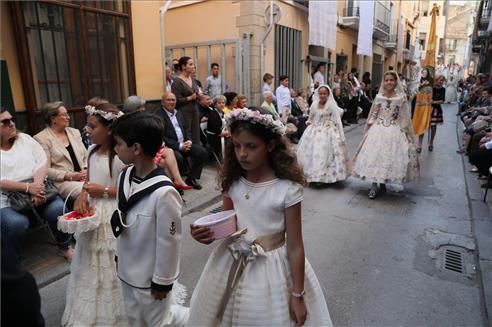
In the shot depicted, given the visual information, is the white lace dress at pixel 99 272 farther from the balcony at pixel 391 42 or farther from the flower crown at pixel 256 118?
the balcony at pixel 391 42

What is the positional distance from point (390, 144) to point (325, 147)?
1.07 meters

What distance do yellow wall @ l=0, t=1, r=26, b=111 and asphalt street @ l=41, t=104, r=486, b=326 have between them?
2.44m

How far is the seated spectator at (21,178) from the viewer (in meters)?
3.12

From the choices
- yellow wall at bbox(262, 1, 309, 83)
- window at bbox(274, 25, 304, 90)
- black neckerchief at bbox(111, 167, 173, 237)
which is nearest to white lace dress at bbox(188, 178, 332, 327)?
black neckerchief at bbox(111, 167, 173, 237)

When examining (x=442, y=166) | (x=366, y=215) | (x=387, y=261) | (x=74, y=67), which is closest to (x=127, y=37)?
(x=74, y=67)

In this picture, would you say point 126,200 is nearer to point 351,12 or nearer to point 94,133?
point 94,133

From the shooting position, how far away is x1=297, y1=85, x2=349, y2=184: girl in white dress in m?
6.03

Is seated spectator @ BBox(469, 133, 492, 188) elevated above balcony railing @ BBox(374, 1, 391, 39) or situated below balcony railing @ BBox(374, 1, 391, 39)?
below

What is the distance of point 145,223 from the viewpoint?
189cm

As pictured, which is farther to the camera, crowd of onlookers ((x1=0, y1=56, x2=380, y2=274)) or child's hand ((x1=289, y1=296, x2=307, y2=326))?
crowd of onlookers ((x1=0, y1=56, x2=380, y2=274))

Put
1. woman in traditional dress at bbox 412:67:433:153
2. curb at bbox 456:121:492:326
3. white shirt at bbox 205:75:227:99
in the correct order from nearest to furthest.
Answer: curb at bbox 456:121:492:326 → white shirt at bbox 205:75:227:99 → woman in traditional dress at bbox 412:67:433:153

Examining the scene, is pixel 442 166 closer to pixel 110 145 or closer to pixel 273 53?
pixel 273 53

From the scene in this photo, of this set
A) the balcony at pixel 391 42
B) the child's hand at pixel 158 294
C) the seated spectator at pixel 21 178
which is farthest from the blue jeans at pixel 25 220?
the balcony at pixel 391 42

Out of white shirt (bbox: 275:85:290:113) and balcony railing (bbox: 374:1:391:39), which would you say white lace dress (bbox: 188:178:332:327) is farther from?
balcony railing (bbox: 374:1:391:39)
